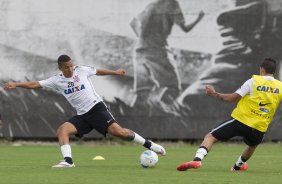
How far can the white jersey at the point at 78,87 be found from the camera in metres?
A: 16.5

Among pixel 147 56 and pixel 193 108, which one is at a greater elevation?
pixel 147 56

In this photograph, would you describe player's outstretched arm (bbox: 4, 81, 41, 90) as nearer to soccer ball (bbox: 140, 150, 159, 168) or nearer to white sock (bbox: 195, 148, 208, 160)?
soccer ball (bbox: 140, 150, 159, 168)

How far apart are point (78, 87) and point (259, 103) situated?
12.7ft

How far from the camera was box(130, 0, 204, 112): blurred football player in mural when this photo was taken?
88.0ft

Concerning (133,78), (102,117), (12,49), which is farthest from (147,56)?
(102,117)

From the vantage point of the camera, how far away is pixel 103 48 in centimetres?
2703

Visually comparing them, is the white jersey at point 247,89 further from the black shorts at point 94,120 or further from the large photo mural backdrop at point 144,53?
the large photo mural backdrop at point 144,53

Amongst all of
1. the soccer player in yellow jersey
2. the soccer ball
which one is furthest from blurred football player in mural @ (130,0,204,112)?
the soccer player in yellow jersey

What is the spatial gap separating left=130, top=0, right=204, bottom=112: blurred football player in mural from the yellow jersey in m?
12.3

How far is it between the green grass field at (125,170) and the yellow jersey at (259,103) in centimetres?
89

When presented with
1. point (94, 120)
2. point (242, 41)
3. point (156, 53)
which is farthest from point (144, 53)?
point (94, 120)

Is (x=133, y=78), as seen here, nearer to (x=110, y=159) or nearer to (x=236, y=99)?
(x=110, y=159)

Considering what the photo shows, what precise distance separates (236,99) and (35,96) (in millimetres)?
13862

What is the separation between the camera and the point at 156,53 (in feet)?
88.1
